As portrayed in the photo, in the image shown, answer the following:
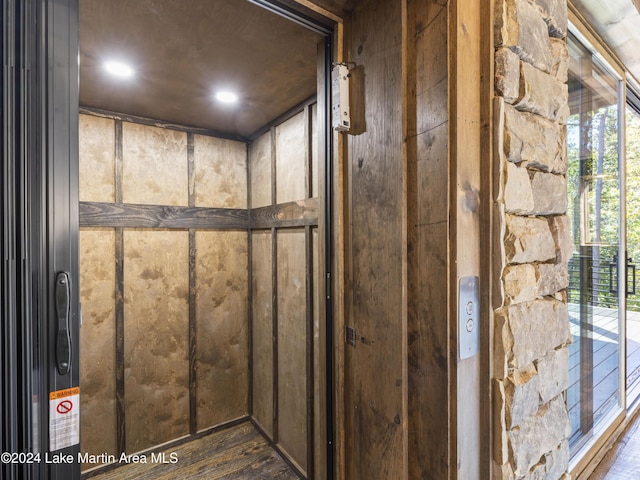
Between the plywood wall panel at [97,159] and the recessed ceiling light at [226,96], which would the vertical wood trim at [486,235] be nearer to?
the recessed ceiling light at [226,96]

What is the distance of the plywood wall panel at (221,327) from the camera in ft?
8.77

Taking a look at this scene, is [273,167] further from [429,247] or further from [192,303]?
[429,247]

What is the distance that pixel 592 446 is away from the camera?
1757mm

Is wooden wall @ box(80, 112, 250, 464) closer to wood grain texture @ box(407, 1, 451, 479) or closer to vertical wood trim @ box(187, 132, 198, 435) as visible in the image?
vertical wood trim @ box(187, 132, 198, 435)

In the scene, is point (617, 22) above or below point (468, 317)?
above

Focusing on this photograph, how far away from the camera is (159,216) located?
8.18ft

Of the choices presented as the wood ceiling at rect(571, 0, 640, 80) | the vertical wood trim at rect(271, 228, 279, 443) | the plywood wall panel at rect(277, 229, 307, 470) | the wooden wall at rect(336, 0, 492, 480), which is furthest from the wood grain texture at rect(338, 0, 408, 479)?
the vertical wood trim at rect(271, 228, 279, 443)

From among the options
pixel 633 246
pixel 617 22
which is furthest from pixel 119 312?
pixel 633 246

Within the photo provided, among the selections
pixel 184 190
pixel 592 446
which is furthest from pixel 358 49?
pixel 592 446

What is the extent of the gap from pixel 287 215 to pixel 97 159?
1.38 metres

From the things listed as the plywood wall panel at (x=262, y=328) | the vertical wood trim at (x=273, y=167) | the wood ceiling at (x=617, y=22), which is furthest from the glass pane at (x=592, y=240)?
the plywood wall panel at (x=262, y=328)

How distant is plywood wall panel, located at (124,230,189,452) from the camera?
94.0 inches

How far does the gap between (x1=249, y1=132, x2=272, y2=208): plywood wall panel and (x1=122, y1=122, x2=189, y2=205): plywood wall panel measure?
0.53 m

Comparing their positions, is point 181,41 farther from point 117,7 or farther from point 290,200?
point 290,200
